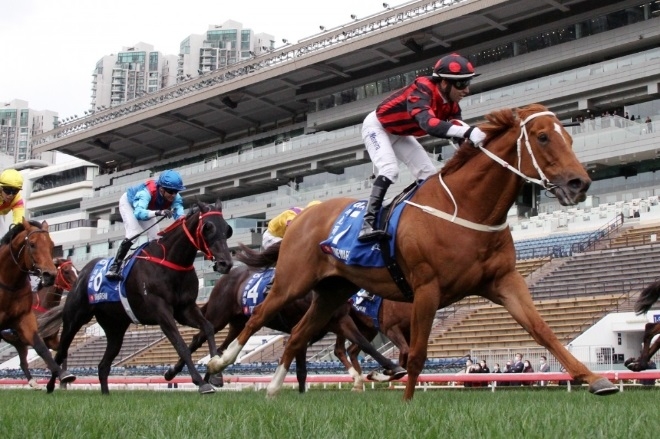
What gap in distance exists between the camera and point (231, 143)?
56.6m

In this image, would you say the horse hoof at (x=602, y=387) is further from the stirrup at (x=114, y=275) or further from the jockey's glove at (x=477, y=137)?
the stirrup at (x=114, y=275)

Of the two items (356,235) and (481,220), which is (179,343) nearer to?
(356,235)

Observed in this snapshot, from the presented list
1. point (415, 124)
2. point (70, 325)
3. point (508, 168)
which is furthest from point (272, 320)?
point (508, 168)

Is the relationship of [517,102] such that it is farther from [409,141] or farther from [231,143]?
[409,141]

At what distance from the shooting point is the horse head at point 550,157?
596 cm

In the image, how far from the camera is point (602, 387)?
18.1 ft

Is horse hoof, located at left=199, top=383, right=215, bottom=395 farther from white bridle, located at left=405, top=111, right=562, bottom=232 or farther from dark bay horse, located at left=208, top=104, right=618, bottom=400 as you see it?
white bridle, located at left=405, top=111, right=562, bottom=232

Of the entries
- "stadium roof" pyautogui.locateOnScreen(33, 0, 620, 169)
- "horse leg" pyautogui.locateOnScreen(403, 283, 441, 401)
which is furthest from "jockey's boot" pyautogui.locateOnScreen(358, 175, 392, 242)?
"stadium roof" pyautogui.locateOnScreen(33, 0, 620, 169)

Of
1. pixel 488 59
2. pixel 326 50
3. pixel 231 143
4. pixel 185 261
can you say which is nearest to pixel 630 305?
pixel 185 261

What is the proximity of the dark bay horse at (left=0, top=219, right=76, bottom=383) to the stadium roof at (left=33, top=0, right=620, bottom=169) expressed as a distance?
31.4 m

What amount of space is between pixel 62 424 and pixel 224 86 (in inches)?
1866

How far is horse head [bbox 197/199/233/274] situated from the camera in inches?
396

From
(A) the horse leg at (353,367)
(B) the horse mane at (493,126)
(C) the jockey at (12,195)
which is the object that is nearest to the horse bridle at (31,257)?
(C) the jockey at (12,195)

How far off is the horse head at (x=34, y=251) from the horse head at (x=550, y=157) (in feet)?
21.1
